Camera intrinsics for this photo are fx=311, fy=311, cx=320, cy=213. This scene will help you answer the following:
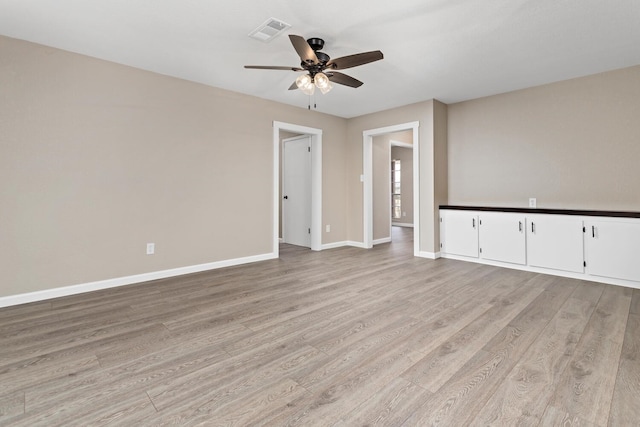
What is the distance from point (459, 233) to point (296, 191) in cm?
296

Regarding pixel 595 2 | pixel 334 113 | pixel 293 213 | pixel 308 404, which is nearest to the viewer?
pixel 308 404

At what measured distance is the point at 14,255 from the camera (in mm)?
2867

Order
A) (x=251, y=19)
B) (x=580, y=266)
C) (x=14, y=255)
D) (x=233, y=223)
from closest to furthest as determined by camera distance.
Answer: (x=251, y=19), (x=14, y=255), (x=580, y=266), (x=233, y=223)

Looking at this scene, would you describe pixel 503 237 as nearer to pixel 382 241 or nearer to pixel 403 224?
pixel 382 241

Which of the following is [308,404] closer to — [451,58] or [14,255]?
[14,255]

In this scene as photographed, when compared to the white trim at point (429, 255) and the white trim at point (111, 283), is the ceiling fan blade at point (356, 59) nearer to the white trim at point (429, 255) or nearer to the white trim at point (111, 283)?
the white trim at point (111, 283)

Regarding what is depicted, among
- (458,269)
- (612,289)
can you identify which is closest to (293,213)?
(458,269)

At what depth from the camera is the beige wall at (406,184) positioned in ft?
30.4

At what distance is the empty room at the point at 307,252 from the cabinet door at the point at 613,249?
2cm

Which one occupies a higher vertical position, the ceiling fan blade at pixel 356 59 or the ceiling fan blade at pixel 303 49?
the ceiling fan blade at pixel 303 49

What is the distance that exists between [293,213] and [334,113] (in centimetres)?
203

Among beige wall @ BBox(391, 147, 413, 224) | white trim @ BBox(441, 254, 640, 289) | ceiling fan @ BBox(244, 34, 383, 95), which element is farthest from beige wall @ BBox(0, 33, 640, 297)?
beige wall @ BBox(391, 147, 413, 224)

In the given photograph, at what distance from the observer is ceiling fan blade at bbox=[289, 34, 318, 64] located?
2376mm

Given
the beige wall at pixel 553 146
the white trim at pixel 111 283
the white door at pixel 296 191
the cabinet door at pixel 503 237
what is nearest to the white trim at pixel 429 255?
the cabinet door at pixel 503 237
